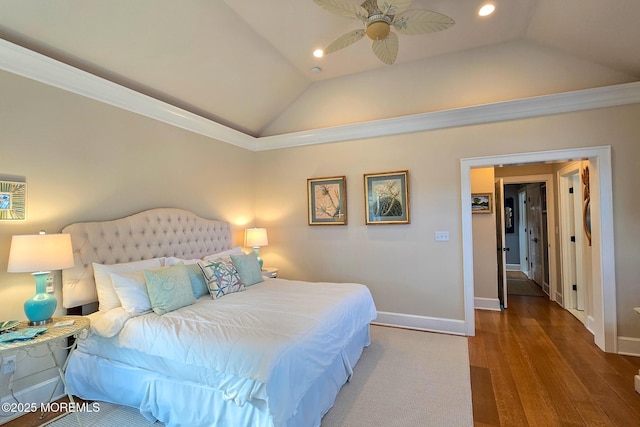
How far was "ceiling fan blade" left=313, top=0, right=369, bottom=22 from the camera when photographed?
2.09m

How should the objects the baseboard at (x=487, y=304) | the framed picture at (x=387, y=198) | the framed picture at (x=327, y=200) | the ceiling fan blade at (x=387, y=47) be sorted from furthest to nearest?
the baseboard at (x=487, y=304) → the framed picture at (x=327, y=200) → the framed picture at (x=387, y=198) → the ceiling fan blade at (x=387, y=47)

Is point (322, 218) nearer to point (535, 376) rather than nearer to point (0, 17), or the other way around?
point (535, 376)

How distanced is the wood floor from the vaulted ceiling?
288cm

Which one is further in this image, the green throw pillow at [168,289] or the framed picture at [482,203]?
the framed picture at [482,203]

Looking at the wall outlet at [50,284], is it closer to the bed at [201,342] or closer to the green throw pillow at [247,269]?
the bed at [201,342]

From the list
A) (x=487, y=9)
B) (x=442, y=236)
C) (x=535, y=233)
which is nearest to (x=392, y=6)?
(x=487, y=9)

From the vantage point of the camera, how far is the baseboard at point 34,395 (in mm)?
2223

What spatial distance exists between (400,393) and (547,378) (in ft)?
4.51

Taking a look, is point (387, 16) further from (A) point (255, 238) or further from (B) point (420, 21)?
(A) point (255, 238)

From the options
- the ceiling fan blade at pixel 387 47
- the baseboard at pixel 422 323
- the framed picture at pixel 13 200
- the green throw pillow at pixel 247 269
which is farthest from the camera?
the baseboard at pixel 422 323

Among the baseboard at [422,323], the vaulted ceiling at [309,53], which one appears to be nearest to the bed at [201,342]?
the baseboard at [422,323]

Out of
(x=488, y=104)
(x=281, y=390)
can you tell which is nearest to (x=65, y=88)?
(x=281, y=390)

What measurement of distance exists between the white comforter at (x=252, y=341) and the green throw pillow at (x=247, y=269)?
49 cm

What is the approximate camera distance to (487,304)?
15.5 feet
